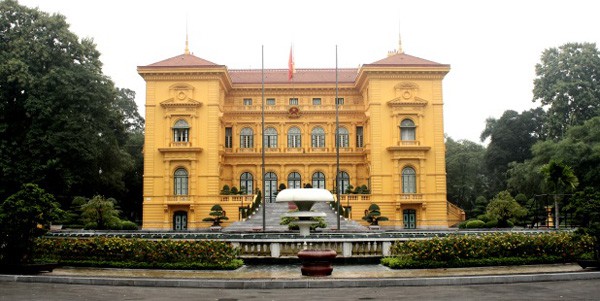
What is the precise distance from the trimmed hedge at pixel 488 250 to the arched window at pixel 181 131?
31.4m

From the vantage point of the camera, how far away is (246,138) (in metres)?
52.1

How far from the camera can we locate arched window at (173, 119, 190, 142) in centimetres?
4725

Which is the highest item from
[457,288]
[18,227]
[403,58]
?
[403,58]

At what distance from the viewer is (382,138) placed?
4725 centimetres

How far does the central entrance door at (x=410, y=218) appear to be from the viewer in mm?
46875

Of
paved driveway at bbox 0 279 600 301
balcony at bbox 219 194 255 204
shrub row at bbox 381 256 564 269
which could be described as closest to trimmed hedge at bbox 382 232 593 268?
shrub row at bbox 381 256 564 269

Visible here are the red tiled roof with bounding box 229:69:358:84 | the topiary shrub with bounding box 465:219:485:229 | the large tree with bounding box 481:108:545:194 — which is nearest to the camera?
the topiary shrub with bounding box 465:219:485:229

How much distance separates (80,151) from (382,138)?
70.9 ft

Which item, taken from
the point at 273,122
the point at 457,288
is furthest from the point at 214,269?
the point at 273,122

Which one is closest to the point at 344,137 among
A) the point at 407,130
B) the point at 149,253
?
the point at 407,130

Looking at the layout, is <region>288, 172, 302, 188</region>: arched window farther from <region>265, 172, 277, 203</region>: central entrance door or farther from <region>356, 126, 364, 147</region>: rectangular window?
<region>356, 126, 364, 147</region>: rectangular window

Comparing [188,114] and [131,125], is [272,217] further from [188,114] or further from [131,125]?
[131,125]

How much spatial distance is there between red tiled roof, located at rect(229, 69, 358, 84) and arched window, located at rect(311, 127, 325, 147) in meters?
4.31

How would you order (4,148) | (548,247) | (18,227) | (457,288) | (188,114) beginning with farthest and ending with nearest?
(188,114)
(4,148)
(548,247)
(18,227)
(457,288)
